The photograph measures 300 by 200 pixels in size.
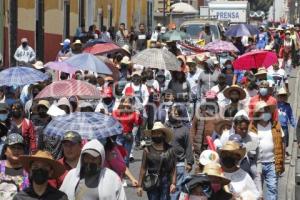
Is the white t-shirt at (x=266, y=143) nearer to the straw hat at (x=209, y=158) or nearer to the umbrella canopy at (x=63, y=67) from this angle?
the straw hat at (x=209, y=158)

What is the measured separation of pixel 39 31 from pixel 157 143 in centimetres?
2017

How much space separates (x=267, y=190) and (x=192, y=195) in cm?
456

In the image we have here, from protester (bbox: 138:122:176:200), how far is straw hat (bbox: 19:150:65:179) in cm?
297

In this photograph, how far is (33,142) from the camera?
12.0 metres

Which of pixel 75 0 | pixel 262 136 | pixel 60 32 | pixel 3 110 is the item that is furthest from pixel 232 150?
pixel 75 0

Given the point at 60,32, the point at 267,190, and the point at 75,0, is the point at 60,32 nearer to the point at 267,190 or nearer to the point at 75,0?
the point at 75,0

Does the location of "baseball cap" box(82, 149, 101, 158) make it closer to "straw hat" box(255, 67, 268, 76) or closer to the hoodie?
the hoodie

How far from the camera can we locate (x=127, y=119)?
615 inches

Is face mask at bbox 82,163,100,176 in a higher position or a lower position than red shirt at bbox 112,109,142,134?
higher

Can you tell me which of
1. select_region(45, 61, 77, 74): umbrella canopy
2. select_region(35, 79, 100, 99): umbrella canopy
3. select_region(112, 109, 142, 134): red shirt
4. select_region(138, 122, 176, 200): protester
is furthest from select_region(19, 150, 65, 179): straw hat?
select_region(45, 61, 77, 74): umbrella canopy

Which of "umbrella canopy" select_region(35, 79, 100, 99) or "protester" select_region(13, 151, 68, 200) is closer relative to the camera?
"protester" select_region(13, 151, 68, 200)

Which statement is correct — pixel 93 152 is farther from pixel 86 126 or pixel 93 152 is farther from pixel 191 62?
pixel 191 62

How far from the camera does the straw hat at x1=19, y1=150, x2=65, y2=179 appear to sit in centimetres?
777

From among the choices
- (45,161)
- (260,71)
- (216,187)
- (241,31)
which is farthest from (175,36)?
(45,161)
